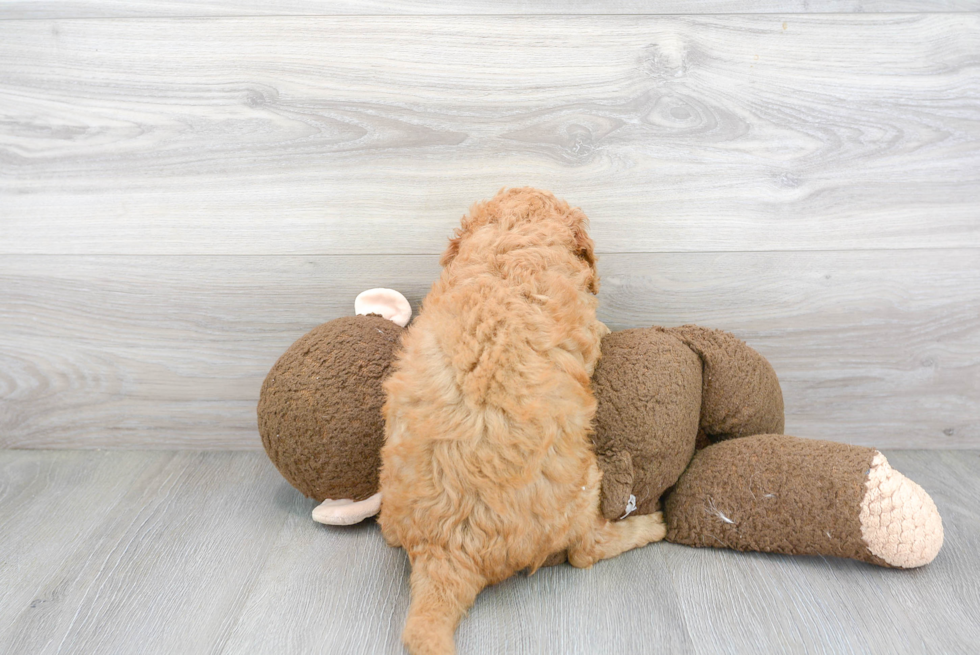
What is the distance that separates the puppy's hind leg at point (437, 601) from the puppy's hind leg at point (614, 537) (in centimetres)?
15

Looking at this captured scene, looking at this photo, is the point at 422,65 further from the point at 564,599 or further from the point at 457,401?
the point at 564,599

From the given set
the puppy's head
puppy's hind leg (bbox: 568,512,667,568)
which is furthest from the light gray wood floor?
the puppy's head

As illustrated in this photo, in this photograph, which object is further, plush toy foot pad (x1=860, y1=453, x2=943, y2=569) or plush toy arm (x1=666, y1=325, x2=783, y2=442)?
plush toy arm (x1=666, y1=325, x2=783, y2=442)

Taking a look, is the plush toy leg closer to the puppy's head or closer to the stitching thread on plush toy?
the stitching thread on plush toy

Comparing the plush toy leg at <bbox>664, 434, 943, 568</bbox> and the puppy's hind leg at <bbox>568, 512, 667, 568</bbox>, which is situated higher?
the plush toy leg at <bbox>664, 434, 943, 568</bbox>

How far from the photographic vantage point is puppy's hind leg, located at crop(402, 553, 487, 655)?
74cm

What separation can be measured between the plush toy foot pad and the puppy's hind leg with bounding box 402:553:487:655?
1.62 ft

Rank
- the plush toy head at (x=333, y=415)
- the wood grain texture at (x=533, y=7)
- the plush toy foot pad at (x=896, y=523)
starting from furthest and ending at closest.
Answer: the wood grain texture at (x=533, y=7), the plush toy head at (x=333, y=415), the plush toy foot pad at (x=896, y=523)

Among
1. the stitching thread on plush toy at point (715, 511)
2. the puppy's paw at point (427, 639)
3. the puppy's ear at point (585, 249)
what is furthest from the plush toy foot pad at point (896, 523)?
the puppy's paw at point (427, 639)

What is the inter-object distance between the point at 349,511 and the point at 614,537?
0.38 m

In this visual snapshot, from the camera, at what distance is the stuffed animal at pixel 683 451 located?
897mm

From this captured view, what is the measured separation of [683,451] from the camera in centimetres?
96

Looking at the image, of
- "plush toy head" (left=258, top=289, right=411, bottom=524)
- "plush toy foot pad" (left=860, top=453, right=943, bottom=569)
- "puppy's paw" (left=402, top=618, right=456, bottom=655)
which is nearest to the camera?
"puppy's paw" (left=402, top=618, right=456, bottom=655)

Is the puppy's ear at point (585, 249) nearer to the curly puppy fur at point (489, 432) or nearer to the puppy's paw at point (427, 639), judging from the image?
the curly puppy fur at point (489, 432)
